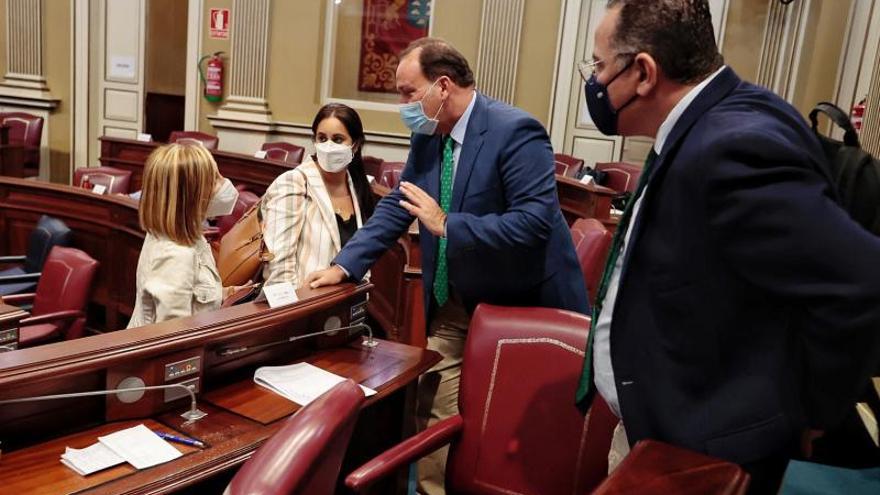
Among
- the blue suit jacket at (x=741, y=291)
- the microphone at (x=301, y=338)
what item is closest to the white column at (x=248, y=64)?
the microphone at (x=301, y=338)

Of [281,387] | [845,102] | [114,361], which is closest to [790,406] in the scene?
[281,387]

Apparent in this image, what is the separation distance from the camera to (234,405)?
1677 millimetres

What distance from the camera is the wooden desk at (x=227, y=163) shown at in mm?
6539

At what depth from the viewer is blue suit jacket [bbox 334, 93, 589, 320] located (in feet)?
6.47

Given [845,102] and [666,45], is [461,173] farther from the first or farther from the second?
[845,102]

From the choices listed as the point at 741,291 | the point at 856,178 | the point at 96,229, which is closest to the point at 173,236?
the point at 741,291

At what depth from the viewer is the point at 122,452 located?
1394 millimetres

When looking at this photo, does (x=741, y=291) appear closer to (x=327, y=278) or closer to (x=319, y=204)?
(x=327, y=278)

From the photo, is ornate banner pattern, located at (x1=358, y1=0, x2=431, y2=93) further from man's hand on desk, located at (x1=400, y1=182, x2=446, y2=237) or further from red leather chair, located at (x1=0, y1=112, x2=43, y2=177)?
man's hand on desk, located at (x1=400, y1=182, x2=446, y2=237)

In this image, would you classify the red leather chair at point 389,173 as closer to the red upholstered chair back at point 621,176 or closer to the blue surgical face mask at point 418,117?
the red upholstered chair back at point 621,176

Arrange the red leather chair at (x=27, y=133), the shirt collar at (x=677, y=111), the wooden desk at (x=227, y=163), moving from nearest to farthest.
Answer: the shirt collar at (x=677, y=111) < the wooden desk at (x=227, y=163) < the red leather chair at (x=27, y=133)

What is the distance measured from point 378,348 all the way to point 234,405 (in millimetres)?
568

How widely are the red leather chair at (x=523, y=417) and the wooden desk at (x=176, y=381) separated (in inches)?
8.7

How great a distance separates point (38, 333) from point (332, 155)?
159 centimetres
